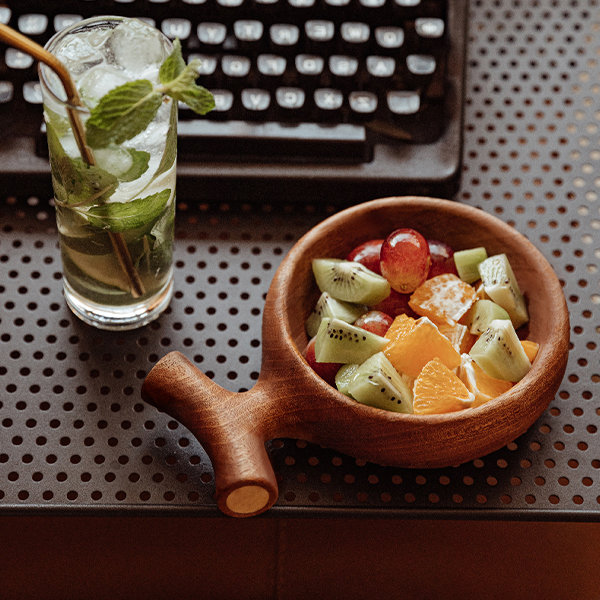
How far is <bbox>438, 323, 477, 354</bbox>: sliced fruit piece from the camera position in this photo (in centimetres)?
79

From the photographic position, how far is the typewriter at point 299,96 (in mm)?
958

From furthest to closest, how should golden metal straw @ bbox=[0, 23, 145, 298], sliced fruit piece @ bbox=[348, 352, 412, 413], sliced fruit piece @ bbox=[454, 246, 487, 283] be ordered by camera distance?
sliced fruit piece @ bbox=[454, 246, 487, 283]
sliced fruit piece @ bbox=[348, 352, 412, 413]
golden metal straw @ bbox=[0, 23, 145, 298]

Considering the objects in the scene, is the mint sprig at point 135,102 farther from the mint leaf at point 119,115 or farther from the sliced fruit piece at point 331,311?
the sliced fruit piece at point 331,311

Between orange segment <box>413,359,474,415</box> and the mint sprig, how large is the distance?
0.32 m

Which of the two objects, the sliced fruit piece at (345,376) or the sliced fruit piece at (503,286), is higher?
the sliced fruit piece at (503,286)

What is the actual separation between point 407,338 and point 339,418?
0.33 feet

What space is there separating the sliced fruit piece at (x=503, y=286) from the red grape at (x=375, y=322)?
0.34 ft

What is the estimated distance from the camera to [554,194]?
99 centimetres

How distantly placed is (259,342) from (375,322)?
15cm

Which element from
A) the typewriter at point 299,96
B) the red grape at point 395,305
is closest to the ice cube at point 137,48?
the typewriter at point 299,96

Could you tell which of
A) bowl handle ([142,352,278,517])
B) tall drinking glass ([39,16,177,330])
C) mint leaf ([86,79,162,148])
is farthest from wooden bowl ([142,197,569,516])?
mint leaf ([86,79,162,148])

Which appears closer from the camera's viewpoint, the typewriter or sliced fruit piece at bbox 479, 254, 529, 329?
sliced fruit piece at bbox 479, 254, 529, 329

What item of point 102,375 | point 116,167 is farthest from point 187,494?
point 116,167

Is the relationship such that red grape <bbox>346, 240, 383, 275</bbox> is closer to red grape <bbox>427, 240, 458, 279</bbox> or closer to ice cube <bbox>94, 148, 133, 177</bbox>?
red grape <bbox>427, 240, 458, 279</bbox>
